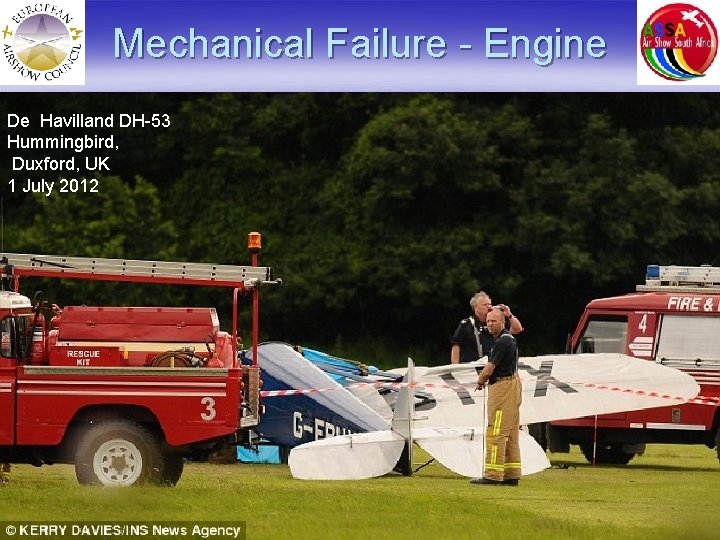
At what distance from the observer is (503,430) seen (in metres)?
15.6

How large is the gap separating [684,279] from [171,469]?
324 inches

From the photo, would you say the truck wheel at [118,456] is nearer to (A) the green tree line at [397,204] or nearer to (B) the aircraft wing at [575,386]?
(B) the aircraft wing at [575,386]

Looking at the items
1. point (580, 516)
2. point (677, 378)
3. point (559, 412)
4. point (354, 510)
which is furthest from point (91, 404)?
point (677, 378)

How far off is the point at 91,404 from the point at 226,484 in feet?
5.55

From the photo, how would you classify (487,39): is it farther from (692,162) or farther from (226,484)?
(692,162)

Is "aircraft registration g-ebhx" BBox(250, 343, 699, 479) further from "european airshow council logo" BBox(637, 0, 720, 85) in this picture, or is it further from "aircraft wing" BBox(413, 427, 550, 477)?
"european airshow council logo" BBox(637, 0, 720, 85)

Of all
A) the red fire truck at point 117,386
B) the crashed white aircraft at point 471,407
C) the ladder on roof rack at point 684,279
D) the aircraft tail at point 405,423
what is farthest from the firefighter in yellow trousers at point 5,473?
the ladder on roof rack at point 684,279

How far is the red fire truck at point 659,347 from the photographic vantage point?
19.3 m

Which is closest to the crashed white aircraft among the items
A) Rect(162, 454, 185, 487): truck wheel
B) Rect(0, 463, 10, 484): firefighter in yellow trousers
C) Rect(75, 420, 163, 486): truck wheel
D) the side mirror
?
the side mirror

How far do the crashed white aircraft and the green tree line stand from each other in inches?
752

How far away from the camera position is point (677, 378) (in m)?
18.8

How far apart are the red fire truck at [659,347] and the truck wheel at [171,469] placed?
643 cm

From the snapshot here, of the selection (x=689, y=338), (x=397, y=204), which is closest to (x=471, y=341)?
(x=689, y=338)

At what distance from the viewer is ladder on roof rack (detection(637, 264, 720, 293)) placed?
789 inches
